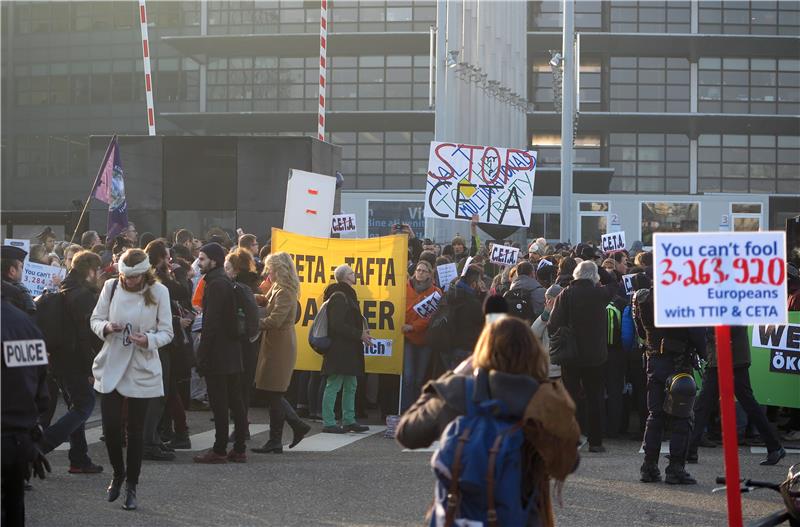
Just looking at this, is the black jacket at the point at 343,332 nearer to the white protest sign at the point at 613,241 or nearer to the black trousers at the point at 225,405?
the black trousers at the point at 225,405

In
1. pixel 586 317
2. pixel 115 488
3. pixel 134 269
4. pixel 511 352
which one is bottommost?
pixel 115 488

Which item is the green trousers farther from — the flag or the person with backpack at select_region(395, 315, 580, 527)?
the person with backpack at select_region(395, 315, 580, 527)

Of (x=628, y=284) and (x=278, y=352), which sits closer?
(x=278, y=352)

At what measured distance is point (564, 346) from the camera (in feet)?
36.9

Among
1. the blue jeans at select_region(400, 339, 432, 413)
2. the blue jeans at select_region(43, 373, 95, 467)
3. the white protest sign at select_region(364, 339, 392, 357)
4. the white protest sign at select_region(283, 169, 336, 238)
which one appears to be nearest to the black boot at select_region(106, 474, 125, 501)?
the blue jeans at select_region(43, 373, 95, 467)

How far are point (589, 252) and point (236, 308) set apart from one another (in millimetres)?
6366

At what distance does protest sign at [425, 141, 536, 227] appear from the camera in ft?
64.3

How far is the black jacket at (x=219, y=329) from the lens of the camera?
33.7ft

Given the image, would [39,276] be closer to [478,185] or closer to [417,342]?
[417,342]

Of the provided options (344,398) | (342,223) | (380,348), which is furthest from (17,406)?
(342,223)

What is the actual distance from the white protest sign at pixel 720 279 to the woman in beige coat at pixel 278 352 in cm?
508

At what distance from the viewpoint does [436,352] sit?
13.1 m

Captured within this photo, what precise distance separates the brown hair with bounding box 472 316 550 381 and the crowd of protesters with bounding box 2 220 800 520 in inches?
108

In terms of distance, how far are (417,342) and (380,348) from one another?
1.82ft
